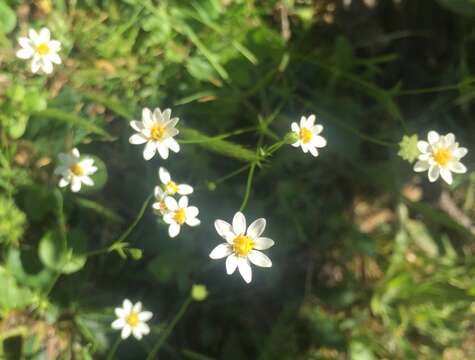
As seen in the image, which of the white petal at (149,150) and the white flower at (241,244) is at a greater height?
the white petal at (149,150)

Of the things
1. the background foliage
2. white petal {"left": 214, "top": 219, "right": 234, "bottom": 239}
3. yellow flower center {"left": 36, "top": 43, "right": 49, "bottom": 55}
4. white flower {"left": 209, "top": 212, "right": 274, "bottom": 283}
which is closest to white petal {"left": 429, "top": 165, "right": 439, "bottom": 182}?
the background foliage

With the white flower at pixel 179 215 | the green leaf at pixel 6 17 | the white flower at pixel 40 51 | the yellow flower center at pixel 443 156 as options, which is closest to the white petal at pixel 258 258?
the white flower at pixel 179 215

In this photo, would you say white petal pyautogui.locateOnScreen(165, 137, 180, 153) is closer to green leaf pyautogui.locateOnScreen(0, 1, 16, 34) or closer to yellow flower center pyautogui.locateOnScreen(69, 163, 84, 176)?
yellow flower center pyautogui.locateOnScreen(69, 163, 84, 176)

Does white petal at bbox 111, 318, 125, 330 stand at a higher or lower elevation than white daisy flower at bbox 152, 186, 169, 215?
lower

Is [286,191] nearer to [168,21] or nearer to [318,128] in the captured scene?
[318,128]

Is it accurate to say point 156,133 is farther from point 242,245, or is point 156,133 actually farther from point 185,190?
point 242,245

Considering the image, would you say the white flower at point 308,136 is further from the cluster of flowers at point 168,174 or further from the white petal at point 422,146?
the white petal at point 422,146

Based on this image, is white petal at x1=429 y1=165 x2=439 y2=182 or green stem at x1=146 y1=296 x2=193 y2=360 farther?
green stem at x1=146 y1=296 x2=193 y2=360
